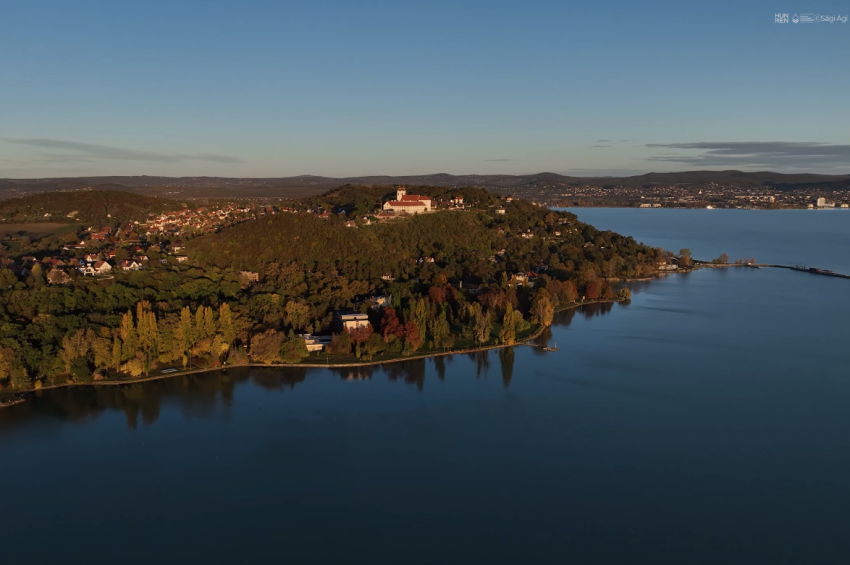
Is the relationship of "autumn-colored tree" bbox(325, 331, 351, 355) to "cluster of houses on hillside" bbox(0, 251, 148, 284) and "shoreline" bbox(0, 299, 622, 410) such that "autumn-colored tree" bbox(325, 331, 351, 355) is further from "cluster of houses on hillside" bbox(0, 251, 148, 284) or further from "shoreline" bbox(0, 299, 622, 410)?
"cluster of houses on hillside" bbox(0, 251, 148, 284)

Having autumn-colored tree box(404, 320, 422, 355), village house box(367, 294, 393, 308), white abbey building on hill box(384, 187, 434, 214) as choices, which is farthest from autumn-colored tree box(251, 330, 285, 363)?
white abbey building on hill box(384, 187, 434, 214)

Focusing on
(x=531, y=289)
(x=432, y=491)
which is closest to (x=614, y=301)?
(x=531, y=289)

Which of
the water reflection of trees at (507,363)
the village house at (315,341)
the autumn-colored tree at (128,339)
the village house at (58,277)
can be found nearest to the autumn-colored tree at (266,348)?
the village house at (315,341)

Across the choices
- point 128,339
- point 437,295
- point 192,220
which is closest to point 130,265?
point 128,339

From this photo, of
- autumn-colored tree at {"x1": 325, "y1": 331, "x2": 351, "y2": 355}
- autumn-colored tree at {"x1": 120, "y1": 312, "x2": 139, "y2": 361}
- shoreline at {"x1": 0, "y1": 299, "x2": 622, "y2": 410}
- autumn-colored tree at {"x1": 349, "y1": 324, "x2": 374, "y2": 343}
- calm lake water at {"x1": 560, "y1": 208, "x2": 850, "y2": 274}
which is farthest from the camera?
calm lake water at {"x1": 560, "y1": 208, "x2": 850, "y2": 274}

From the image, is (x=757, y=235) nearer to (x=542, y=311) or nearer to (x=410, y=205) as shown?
(x=410, y=205)

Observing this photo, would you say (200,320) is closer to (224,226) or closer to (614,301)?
(224,226)
